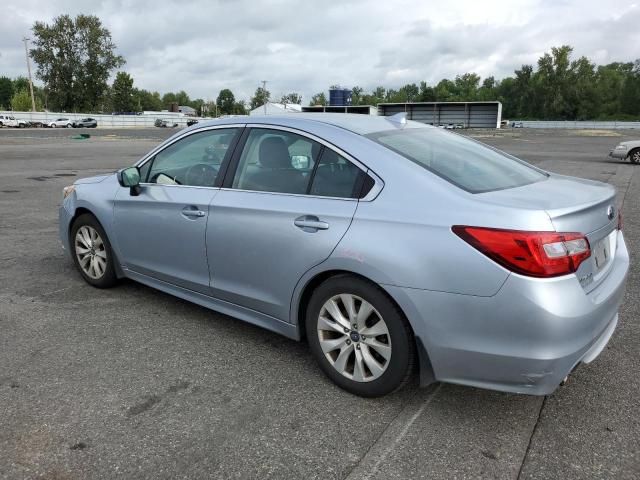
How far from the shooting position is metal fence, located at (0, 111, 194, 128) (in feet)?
231

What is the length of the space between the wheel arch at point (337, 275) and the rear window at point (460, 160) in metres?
0.69

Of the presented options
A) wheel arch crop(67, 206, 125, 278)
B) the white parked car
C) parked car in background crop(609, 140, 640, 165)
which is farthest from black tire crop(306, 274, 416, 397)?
the white parked car

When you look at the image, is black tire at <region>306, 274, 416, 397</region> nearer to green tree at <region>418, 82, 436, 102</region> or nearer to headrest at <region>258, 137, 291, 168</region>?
headrest at <region>258, 137, 291, 168</region>

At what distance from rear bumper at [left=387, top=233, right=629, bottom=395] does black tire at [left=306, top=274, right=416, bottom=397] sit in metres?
0.08

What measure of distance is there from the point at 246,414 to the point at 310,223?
1.09 m

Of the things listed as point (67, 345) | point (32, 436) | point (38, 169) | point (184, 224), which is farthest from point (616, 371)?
point (38, 169)

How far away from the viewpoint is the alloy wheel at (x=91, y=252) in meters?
4.68

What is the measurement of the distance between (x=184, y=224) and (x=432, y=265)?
1.92 m

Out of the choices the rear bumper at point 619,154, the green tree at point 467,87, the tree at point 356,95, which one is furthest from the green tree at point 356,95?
the rear bumper at point 619,154

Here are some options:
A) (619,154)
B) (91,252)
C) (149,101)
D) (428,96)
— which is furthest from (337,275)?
(149,101)

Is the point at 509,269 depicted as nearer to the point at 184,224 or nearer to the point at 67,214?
the point at 184,224

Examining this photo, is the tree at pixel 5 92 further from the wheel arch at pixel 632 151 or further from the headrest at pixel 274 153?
the headrest at pixel 274 153

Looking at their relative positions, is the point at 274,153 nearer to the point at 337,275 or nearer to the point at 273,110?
the point at 337,275

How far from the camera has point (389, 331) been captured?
278cm
